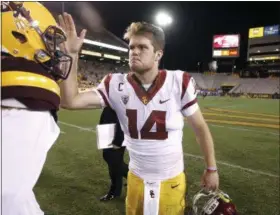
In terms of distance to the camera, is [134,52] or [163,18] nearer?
[134,52]

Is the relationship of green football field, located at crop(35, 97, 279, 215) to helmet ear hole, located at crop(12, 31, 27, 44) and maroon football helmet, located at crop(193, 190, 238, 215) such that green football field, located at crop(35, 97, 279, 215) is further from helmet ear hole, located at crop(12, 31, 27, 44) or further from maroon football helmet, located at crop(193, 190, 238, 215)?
helmet ear hole, located at crop(12, 31, 27, 44)

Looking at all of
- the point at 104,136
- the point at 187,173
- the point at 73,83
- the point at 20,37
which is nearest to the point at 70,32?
the point at 73,83

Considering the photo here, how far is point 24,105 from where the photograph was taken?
967 mm

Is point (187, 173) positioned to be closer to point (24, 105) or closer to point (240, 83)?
point (24, 105)

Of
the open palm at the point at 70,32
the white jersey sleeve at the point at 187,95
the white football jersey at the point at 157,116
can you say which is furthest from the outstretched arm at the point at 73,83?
the white jersey sleeve at the point at 187,95

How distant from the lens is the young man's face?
1.89m

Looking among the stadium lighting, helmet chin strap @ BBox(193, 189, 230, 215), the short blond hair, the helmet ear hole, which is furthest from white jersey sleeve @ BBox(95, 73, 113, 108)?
the stadium lighting

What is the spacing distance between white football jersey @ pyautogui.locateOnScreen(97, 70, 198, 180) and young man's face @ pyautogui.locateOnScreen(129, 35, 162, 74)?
0.13m

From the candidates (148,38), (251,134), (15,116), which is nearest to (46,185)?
(148,38)

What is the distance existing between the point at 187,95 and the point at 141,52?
402mm

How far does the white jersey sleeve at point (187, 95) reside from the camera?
193 cm

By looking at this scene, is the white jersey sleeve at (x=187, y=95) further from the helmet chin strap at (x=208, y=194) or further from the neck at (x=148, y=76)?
the helmet chin strap at (x=208, y=194)

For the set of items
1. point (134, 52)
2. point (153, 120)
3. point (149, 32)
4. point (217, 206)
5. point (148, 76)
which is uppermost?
point (149, 32)

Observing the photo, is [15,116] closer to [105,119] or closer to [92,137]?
[105,119]
